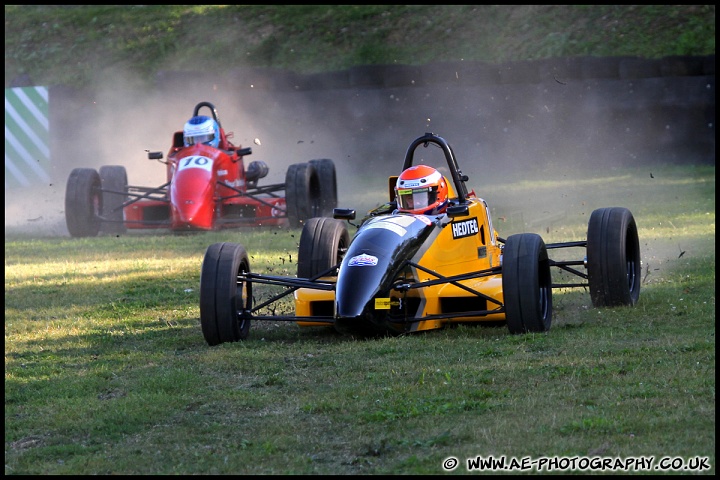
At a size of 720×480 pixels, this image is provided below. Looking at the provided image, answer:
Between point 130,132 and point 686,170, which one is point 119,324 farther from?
point 130,132

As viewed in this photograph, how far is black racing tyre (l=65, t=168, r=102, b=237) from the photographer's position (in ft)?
63.3

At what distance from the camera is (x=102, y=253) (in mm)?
17484

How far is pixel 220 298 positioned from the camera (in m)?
10.0

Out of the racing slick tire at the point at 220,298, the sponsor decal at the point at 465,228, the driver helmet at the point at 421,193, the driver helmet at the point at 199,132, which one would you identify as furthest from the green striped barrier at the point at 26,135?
the racing slick tire at the point at 220,298

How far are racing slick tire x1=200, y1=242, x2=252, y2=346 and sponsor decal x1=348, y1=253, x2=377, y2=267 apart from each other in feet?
3.49

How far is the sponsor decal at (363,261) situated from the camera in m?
9.95

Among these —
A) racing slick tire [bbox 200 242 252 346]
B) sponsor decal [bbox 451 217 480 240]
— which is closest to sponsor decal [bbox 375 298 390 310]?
racing slick tire [bbox 200 242 252 346]

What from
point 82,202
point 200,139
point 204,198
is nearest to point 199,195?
point 204,198

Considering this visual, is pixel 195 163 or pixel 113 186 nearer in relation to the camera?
pixel 195 163

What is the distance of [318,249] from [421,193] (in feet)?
4.00

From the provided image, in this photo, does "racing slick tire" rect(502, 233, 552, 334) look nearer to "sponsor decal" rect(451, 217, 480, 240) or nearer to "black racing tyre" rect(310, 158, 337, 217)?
"sponsor decal" rect(451, 217, 480, 240)

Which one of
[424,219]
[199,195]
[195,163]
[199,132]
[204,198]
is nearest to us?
[424,219]

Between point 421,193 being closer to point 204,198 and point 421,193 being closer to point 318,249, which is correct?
point 318,249

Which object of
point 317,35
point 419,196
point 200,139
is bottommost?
point 419,196
